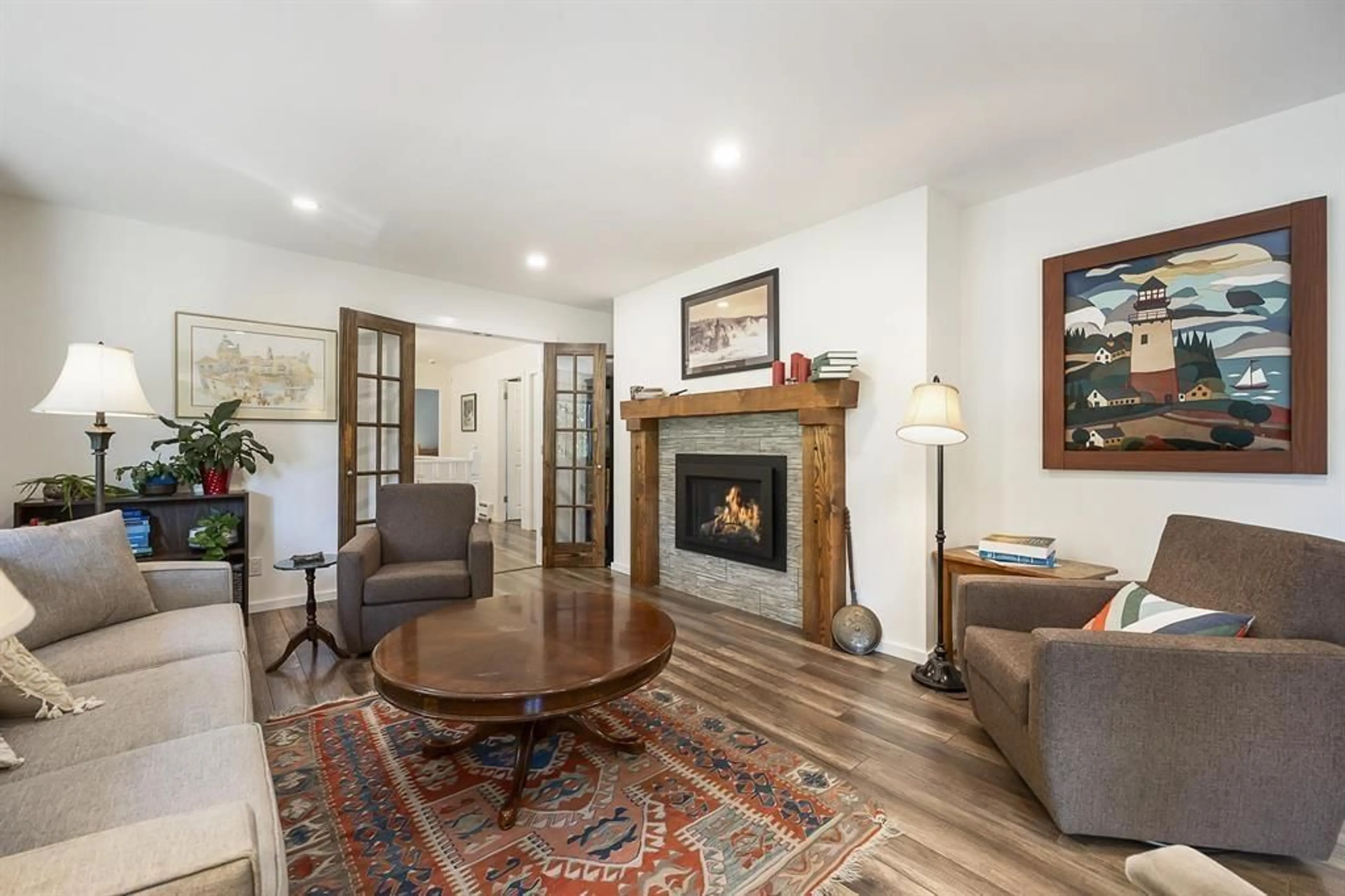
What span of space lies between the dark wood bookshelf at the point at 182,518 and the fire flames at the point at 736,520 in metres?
2.98

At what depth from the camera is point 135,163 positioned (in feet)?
8.77

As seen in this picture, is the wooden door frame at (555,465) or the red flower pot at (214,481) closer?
the red flower pot at (214,481)

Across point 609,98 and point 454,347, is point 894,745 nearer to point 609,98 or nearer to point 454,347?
point 609,98

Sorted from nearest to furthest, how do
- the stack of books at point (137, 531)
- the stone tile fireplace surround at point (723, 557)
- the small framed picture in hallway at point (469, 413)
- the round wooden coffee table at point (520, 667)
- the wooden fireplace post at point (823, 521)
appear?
the round wooden coffee table at point (520, 667) → the stack of books at point (137, 531) → the wooden fireplace post at point (823, 521) → the stone tile fireplace surround at point (723, 557) → the small framed picture in hallway at point (469, 413)

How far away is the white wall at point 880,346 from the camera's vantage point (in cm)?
292

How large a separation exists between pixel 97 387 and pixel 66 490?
1029 millimetres

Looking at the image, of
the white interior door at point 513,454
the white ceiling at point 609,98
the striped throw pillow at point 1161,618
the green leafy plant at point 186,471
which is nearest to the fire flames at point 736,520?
the white ceiling at point 609,98

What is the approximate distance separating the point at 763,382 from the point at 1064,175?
1899mm

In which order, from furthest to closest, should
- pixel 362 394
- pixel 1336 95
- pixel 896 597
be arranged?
pixel 362 394
pixel 896 597
pixel 1336 95

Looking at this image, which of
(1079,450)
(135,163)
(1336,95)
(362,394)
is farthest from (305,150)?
(1336,95)

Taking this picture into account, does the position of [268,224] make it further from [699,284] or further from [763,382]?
[763,382]

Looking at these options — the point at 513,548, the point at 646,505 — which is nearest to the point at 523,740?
the point at 646,505

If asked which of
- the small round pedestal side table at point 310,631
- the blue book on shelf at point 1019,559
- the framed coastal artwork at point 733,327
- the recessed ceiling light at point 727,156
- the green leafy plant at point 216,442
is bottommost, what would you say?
the small round pedestal side table at point 310,631

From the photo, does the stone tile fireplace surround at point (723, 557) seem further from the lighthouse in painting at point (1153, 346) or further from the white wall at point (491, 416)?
the white wall at point (491, 416)
